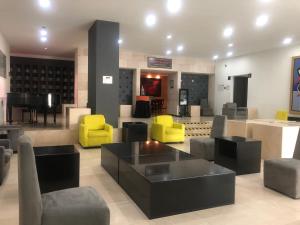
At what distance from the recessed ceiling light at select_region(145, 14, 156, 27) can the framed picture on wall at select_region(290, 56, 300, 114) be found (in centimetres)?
590

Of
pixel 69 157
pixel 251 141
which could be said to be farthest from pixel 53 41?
pixel 251 141

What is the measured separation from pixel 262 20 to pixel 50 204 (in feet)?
22.6

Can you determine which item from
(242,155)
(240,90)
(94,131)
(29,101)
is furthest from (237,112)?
(29,101)

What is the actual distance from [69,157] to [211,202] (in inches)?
77.1

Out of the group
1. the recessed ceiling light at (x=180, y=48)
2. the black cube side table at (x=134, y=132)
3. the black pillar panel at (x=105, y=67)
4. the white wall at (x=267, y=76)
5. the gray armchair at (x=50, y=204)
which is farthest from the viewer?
the recessed ceiling light at (x=180, y=48)

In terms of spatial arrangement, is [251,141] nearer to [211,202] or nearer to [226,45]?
[211,202]

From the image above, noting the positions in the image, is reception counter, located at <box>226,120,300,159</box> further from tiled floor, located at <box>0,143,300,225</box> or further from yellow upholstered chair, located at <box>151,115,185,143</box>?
yellow upholstered chair, located at <box>151,115,185,143</box>

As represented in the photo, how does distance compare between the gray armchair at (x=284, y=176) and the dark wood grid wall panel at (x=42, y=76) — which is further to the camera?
the dark wood grid wall panel at (x=42, y=76)

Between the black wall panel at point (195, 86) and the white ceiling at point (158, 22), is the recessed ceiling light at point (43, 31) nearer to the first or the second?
the white ceiling at point (158, 22)

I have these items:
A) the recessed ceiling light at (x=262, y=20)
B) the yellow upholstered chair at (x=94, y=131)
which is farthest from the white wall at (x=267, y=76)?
the yellow upholstered chair at (x=94, y=131)

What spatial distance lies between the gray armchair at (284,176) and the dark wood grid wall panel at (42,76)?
1051 cm

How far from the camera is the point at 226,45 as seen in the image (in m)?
10.3

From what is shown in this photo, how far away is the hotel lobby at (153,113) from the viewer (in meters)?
2.96

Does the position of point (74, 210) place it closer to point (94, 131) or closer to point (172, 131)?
point (94, 131)
